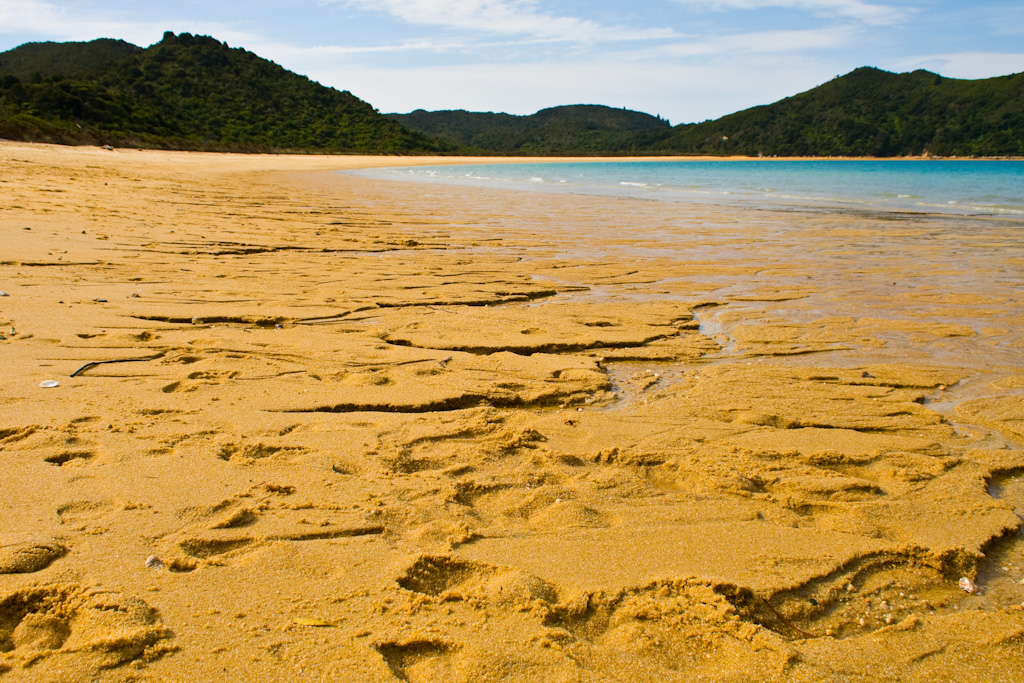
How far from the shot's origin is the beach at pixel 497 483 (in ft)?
4.45

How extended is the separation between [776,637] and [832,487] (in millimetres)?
837

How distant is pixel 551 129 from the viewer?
119m

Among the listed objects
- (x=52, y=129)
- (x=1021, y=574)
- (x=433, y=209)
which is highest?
(x=52, y=129)

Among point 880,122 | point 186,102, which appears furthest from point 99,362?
point 880,122

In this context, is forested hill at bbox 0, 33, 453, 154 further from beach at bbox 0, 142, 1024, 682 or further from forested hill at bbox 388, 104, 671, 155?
forested hill at bbox 388, 104, 671, 155

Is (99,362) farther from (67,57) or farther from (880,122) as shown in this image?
(880,122)

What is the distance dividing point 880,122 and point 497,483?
99582mm

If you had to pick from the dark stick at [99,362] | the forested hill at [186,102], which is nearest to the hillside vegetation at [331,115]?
the forested hill at [186,102]

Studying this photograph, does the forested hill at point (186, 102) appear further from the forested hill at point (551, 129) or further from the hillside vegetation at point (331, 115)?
the forested hill at point (551, 129)

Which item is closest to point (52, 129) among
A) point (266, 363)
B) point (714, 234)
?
point (714, 234)

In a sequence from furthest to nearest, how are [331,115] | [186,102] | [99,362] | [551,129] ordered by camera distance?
1. [551,129]
2. [331,115]
3. [186,102]
4. [99,362]

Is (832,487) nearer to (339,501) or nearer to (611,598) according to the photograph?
(611,598)

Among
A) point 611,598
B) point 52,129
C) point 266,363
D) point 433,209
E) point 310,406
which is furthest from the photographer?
point 52,129

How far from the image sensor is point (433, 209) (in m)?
11.8
